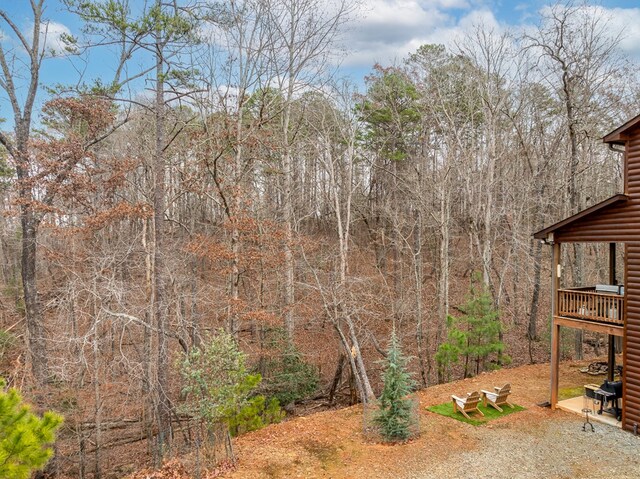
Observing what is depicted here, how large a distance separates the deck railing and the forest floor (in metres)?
2.31

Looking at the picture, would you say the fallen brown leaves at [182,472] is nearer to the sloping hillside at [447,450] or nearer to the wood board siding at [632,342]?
the sloping hillside at [447,450]

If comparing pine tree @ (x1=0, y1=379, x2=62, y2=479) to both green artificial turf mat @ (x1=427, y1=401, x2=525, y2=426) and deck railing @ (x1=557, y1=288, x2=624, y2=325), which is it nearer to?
green artificial turf mat @ (x1=427, y1=401, x2=525, y2=426)

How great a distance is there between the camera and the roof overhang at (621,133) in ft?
28.4

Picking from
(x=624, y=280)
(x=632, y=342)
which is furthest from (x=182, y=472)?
(x=624, y=280)

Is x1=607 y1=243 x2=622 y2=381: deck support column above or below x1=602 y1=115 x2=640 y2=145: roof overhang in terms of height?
below

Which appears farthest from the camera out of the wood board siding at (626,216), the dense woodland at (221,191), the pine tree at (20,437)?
the dense woodland at (221,191)

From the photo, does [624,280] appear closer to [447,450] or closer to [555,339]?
[555,339]

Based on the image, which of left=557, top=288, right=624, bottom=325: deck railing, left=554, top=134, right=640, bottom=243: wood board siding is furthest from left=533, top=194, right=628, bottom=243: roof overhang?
left=557, top=288, right=624, bottom=325: deck railing

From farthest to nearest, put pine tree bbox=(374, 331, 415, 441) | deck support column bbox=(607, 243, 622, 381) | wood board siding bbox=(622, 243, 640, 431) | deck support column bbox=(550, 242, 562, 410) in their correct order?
deck support column bbox=(607, 243, 622, 381) → deck support column bbox=(550, 242, 562, 410) → wood board siding bbox=(622, 243, 640, 431) → pine tree bbox=(374, 331, 415, 441)

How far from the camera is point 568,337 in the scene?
1551 cm

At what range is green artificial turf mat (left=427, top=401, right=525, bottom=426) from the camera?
9453 millimetres

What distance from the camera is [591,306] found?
966 centimetres

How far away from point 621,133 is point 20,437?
38.6ft

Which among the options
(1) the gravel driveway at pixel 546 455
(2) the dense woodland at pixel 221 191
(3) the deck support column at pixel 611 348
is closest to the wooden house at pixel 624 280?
(3) the deck support column at pixel 611 348
